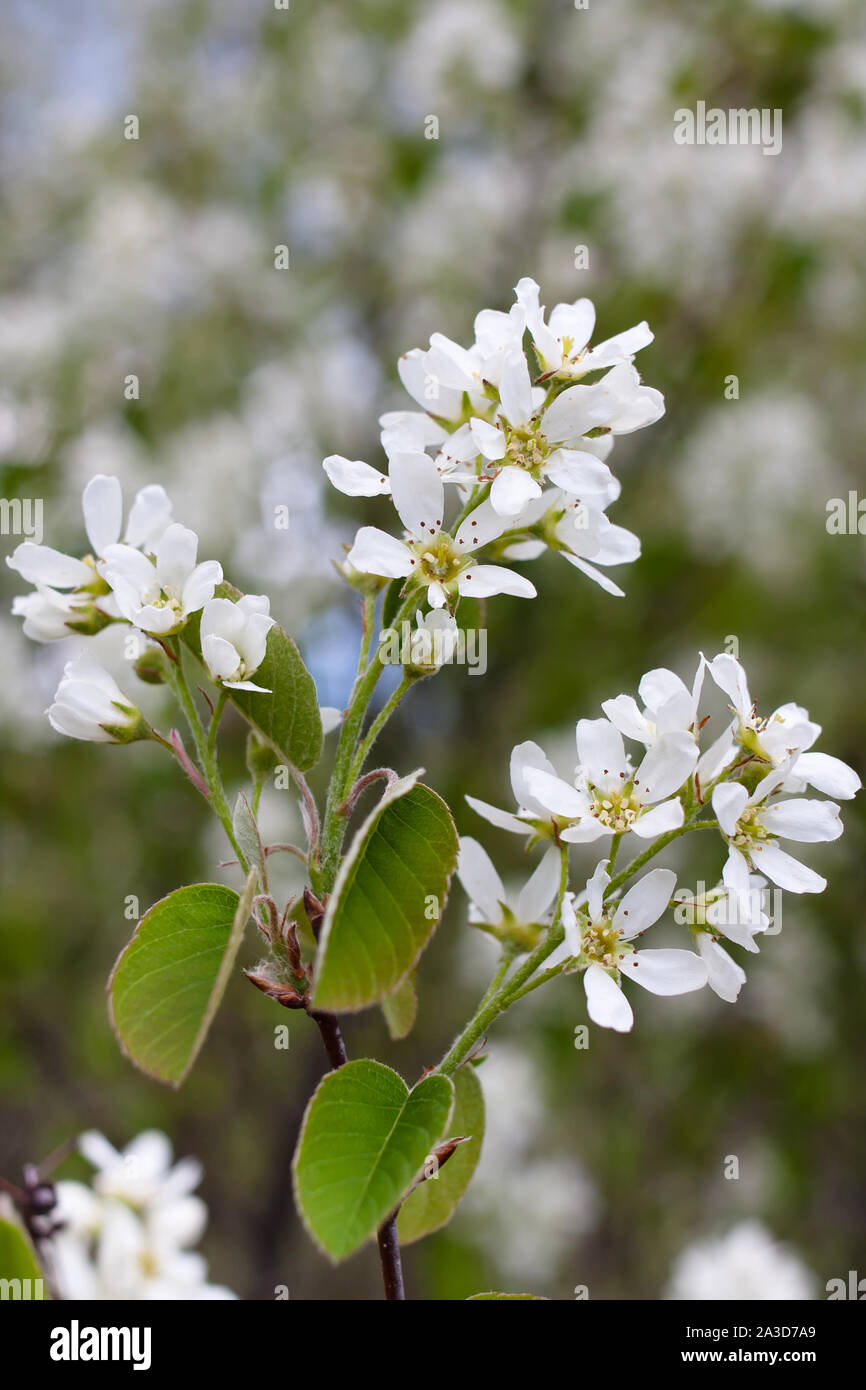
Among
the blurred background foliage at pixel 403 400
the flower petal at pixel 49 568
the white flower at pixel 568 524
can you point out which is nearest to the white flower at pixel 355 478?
the white flower at pixel 568 524

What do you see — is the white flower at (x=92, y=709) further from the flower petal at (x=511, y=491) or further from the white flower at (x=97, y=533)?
the flower petal at (x=511, y=491)

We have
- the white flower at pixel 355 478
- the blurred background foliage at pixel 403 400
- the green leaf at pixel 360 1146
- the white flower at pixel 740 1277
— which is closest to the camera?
the green leaf at pixel 360 1146

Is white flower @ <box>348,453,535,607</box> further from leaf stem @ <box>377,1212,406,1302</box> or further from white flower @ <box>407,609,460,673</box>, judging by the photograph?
leaf stem @ <box>377,1212,406,1302</box>

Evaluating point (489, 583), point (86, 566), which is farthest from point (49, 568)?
point (489, 583)

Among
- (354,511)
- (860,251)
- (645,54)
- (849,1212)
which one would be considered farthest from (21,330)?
(849,1212)

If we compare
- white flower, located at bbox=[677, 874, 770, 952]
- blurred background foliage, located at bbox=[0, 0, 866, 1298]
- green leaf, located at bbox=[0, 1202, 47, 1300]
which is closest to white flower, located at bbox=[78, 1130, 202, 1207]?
green leaf, located at bbox=[0, 1202, 47, 1300]
